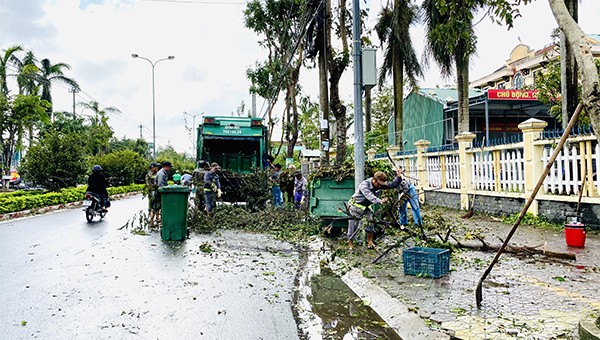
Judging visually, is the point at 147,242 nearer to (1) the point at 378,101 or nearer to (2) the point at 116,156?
(2) the point at 116,156

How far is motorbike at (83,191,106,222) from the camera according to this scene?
15062mm

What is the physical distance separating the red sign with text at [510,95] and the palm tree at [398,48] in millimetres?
3387

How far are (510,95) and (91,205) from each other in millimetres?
17917

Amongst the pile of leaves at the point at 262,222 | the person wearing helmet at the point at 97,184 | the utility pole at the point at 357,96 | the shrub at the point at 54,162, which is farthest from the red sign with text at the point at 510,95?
the shrub at the point at 54,162

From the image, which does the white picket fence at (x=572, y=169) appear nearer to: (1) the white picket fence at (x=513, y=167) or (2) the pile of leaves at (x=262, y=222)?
(1) the white picket fence at (x=513, y=167)

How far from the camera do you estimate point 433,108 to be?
2903 cm

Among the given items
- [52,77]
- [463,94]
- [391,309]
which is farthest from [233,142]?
[52,77]

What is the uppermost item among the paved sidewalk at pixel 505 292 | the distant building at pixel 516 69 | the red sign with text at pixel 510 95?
the distant building at pixel 516 69

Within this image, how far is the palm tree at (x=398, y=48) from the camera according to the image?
2250 centimetres

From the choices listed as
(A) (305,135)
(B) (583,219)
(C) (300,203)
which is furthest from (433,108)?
(A) (305,135)

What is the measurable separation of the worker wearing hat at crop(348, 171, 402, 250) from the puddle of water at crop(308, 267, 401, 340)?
196cm

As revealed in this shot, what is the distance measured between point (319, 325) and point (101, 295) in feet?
9.60

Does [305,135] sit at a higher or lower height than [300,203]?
higher

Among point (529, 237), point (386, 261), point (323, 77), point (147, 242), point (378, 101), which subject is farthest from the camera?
point (378, 101)
